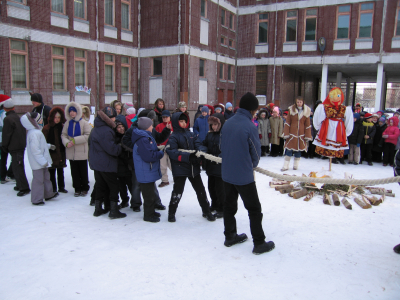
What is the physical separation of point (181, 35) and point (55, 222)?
14.9 metres

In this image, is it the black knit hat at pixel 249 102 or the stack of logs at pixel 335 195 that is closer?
the black knit hat at pixel 249 102

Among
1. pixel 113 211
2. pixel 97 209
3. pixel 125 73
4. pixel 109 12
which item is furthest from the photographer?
pixel 125 73

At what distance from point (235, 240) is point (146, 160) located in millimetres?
1704

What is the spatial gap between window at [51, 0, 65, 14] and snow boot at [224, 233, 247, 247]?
14189 millimetres

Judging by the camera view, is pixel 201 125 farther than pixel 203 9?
No

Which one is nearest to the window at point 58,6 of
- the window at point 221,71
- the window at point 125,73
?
the window at point 125,73

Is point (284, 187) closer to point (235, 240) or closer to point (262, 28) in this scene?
point (235, 240)

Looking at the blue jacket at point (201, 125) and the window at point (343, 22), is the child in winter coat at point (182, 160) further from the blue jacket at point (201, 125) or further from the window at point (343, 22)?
the window at point (343, 22)

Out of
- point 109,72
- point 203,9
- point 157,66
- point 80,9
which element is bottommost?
point 109,72

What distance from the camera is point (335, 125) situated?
777 centimetres

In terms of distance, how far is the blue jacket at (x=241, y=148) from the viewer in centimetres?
366

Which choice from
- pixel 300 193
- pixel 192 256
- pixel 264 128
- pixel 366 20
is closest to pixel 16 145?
pixel 192 256

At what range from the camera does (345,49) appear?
19.2m

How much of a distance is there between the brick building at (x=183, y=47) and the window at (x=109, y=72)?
55 mm
